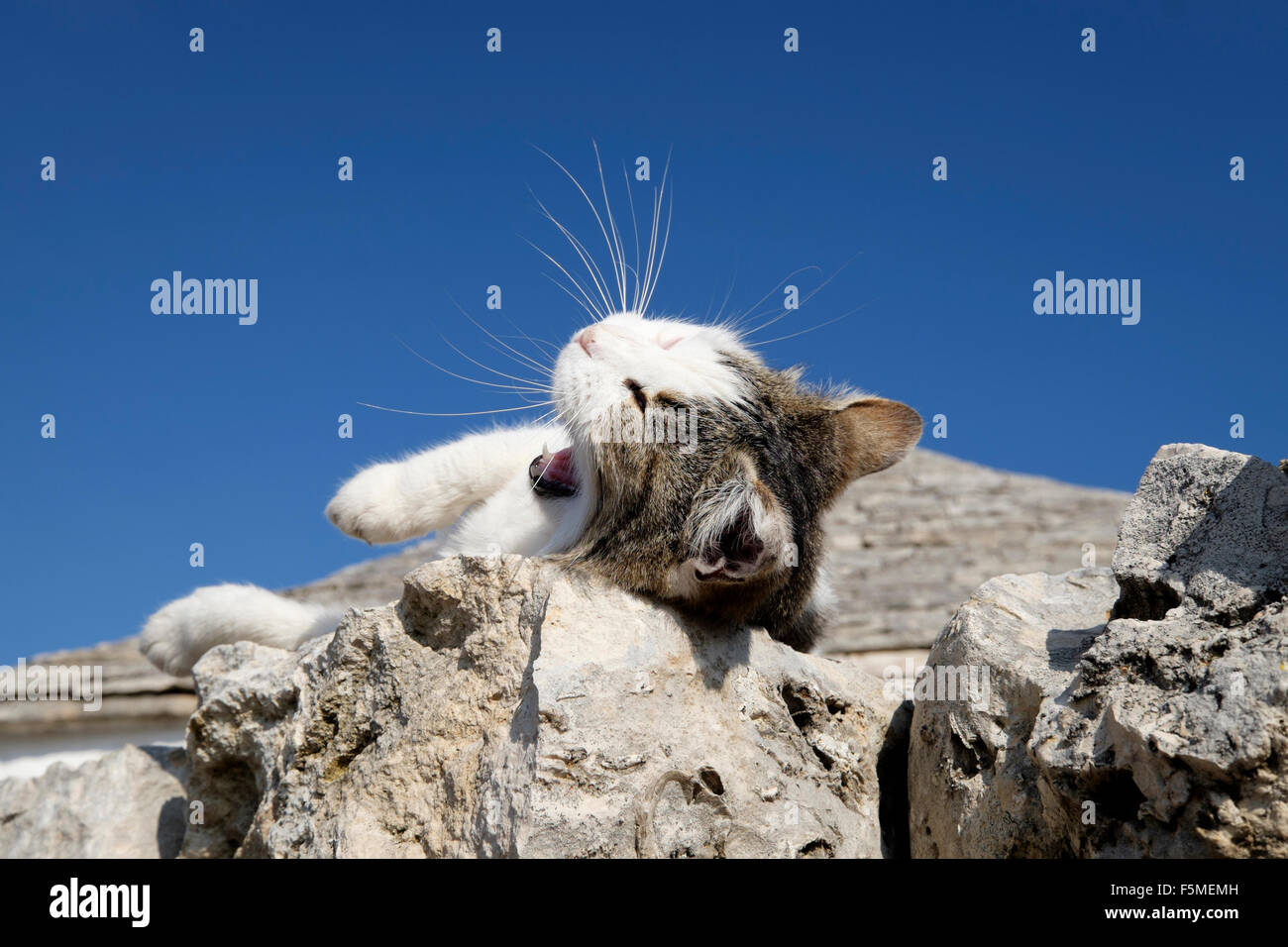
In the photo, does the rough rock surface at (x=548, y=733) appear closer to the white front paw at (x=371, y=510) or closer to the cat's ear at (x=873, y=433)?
the cat's ear at (x=873, y=433)

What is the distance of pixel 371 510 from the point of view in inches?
169

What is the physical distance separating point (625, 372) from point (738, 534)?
2.12 feet

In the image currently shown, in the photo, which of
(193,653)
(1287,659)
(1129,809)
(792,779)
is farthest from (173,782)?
(1287,659)

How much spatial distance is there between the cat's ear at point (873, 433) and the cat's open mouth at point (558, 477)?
0.97 m

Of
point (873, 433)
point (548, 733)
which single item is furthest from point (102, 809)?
point (873, 433)

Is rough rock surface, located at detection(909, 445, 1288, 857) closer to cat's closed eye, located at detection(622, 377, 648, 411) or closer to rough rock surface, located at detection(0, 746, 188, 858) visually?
cat's closed eye, located at detection(622, 377, 648, 411)

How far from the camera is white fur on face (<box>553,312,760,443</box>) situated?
3221mm

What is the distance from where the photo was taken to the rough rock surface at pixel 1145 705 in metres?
2.06

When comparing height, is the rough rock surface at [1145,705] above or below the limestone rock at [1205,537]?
below

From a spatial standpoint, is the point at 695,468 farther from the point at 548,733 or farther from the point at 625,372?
the point at 548,733

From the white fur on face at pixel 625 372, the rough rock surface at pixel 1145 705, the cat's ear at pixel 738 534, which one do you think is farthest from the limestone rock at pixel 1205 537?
the white fur on face at pixel 625 372

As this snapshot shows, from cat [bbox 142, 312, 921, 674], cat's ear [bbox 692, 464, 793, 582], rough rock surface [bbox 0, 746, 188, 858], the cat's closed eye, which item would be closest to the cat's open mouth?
cat [bbox 142, 312, 921, 674]

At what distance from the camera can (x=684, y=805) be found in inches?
109

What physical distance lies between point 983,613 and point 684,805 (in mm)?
1012
